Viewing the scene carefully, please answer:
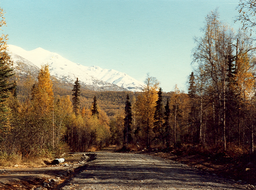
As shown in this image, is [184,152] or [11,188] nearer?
[11,188]

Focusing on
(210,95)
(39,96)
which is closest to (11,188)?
(210,95)

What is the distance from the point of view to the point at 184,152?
22047 millimetres

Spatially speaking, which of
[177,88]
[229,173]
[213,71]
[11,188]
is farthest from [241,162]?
[177,88]

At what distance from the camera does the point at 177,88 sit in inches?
1549

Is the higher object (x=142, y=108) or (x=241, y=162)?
(x=142, y=108)

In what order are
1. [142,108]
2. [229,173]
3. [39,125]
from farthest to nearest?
[142,108] < [39,125] < [229,173]

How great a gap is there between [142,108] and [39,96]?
1863 centimetres

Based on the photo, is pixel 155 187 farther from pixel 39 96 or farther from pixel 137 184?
pixel 39 96

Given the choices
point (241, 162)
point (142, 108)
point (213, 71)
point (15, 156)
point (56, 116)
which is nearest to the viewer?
point (241, 162)

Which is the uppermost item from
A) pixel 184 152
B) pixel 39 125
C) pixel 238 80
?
pixel 238 80

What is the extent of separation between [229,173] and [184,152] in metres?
10.2

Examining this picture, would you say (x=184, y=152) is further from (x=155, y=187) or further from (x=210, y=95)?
(x=155, y=187)

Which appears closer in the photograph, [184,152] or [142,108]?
[184,152]

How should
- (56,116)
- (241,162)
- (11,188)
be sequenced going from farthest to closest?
(56,116), (241,162), (11,188)
